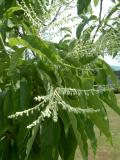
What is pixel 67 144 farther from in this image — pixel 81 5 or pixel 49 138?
pixel 81 5

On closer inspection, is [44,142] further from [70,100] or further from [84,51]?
[84,51]

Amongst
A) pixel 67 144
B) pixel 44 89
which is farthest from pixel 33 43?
pixel 67 144

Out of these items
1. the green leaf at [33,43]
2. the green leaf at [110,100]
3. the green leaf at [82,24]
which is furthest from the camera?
the green leaf at [82,24]

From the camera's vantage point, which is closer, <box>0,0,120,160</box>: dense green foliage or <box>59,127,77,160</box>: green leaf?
<box>0,0,120,160</box>: dense green foliage

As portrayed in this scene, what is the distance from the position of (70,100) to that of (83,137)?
0.29 feet

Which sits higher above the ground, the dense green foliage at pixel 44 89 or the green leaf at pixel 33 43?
the green leaf at pixel 33 43

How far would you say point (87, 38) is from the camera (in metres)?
0.89

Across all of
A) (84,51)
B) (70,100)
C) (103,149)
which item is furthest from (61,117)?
(103,149)

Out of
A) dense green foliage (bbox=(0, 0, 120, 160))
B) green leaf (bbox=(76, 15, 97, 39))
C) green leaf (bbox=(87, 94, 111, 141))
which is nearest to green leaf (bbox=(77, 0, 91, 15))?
green leaf (bbox=(76, 15, 97, 39))

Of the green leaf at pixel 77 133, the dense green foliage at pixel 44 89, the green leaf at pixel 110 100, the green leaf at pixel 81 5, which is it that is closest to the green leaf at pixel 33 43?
the dense green foliage at pixel 44 89

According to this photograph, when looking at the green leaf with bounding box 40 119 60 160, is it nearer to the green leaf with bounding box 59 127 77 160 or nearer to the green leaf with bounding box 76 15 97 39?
the green leaf with bounding box 59 127 77 160

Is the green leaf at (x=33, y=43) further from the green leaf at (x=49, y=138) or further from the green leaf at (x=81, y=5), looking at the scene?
the green leaf at (x=81, y=5)

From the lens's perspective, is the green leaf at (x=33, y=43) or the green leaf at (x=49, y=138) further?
the green leaf at (x=49, y=138)

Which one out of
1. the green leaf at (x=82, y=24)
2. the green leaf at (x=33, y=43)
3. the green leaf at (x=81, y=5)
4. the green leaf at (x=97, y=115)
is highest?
the green leaf at (x=81, y=5)
